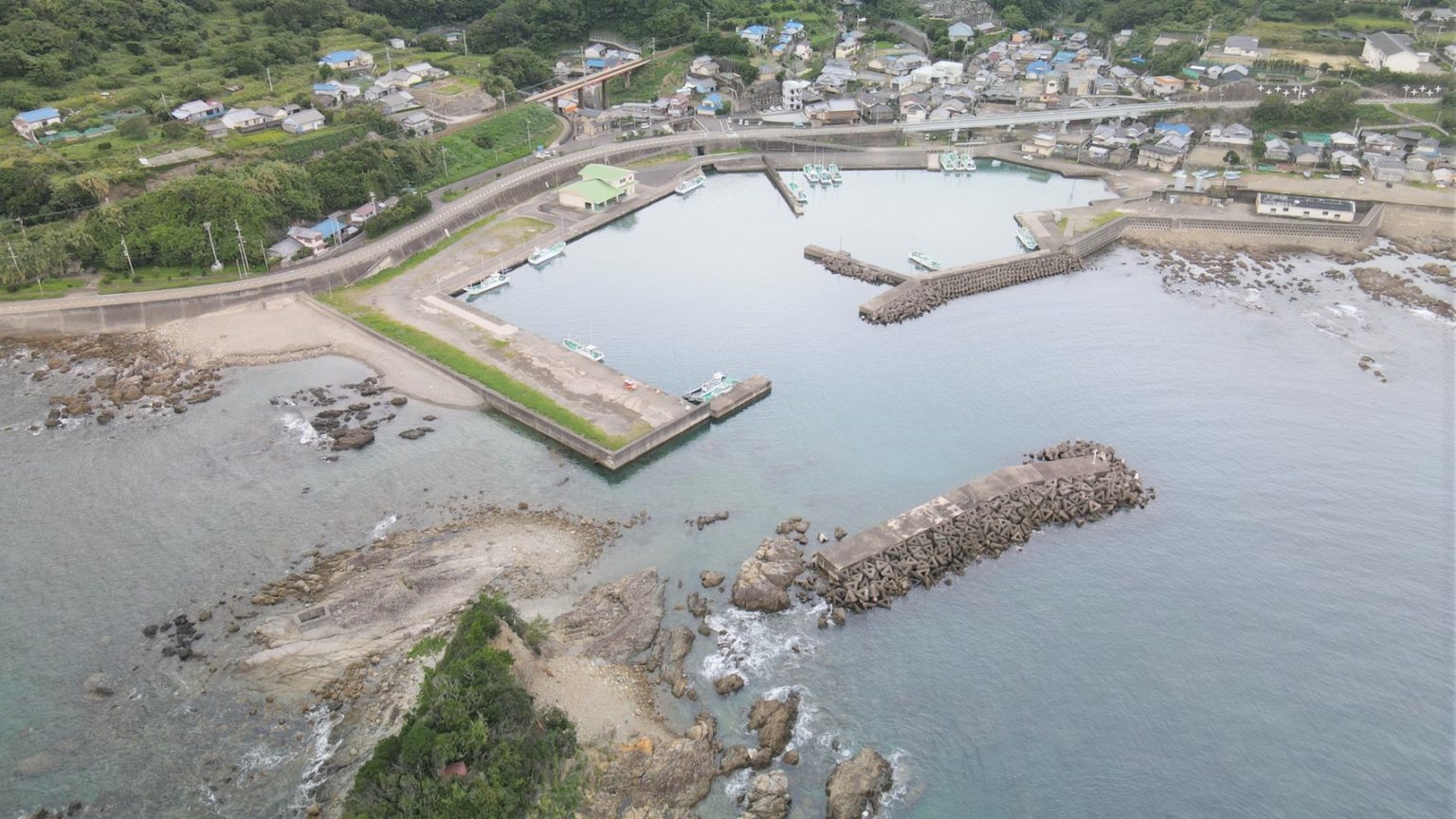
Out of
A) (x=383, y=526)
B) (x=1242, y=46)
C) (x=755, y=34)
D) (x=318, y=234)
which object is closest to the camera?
(x=383, y=526)

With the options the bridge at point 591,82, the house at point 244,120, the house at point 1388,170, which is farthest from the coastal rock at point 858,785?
the bridge at point 591,82

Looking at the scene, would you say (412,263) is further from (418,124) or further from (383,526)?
(383,526)

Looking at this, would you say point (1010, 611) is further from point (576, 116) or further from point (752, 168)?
point (576, 116)

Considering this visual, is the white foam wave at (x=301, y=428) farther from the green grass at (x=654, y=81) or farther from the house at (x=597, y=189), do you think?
the green grass at (x=654, y=81)

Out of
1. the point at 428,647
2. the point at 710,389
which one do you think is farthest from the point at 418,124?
the point at 428,647

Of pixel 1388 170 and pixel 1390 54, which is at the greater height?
pixel 1390 54

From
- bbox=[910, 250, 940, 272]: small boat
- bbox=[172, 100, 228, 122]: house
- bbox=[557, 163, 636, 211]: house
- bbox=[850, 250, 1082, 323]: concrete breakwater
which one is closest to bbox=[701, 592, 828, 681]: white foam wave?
bbox=[850, 250, 1082, 323]: concrete breakwater

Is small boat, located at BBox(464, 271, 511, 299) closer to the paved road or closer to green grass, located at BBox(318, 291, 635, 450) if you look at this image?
green grass, located at BBox(318, 291, 635, 450)
